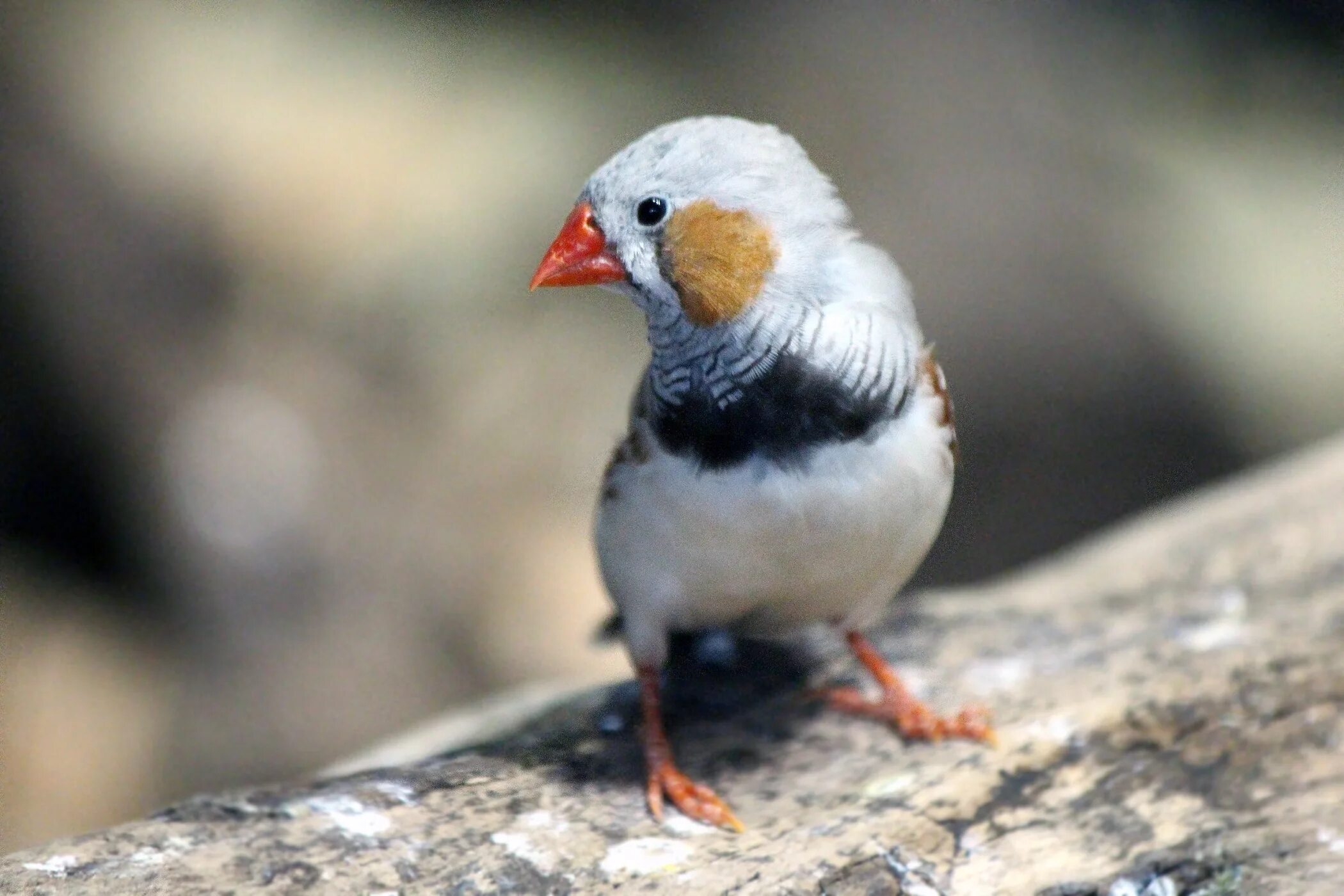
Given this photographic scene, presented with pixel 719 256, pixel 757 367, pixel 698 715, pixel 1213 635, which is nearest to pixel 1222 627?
pixel 1213 635

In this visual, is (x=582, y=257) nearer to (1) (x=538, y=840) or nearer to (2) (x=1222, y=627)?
(1) (x=538, y=840)

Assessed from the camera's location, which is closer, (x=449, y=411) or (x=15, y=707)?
(x=15, y=707)

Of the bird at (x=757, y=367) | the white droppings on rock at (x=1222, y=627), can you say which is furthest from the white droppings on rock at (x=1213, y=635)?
the bird at (x=757, y=367)

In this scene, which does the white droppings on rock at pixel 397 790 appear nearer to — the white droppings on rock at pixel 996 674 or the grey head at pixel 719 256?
the grey head at pixel 719 256

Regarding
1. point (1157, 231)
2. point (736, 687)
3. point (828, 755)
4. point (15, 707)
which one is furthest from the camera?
point (1157, 231)

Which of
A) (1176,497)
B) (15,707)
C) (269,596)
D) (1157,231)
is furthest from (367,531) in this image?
(1157,231)

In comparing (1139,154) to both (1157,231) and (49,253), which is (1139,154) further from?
(49,253)
